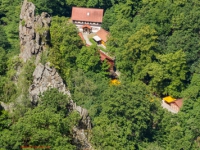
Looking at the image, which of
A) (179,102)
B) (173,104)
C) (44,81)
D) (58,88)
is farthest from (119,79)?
(44,81)

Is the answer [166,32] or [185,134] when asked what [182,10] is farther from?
[185,134]

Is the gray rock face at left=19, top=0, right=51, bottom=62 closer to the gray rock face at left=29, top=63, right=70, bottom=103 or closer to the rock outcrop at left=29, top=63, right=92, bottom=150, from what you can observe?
the rock outcrop at left=29, top=63, right=92, bottom=150

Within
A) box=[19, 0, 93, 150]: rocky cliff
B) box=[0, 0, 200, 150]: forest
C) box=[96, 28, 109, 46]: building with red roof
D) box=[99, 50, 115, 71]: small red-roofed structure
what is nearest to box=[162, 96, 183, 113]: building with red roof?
box=[0, 0, 200, 150]: forest

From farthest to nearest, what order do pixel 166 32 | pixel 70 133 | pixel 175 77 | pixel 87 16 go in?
pixel 87 16
pixel 166 32
pixel 175 77
pixel 70 133

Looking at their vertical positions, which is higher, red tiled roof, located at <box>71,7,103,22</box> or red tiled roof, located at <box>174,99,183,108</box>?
red tiled roof, located at <box>71,7,103,22</box>

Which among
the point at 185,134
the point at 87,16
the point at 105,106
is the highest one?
the point at 87,16

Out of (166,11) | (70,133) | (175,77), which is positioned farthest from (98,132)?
(166,11)

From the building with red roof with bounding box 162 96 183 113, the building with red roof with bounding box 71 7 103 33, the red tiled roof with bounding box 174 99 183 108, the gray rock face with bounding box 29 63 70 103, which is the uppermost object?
the building with red roof with bounding box 71 7 103 33

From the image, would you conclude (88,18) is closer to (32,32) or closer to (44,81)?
(32,32)

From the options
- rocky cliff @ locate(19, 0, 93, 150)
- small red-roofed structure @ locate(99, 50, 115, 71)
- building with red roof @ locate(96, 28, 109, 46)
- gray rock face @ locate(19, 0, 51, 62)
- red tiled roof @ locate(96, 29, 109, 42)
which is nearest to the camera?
rocky cliff @ locate(19, 0, 93, 150)
